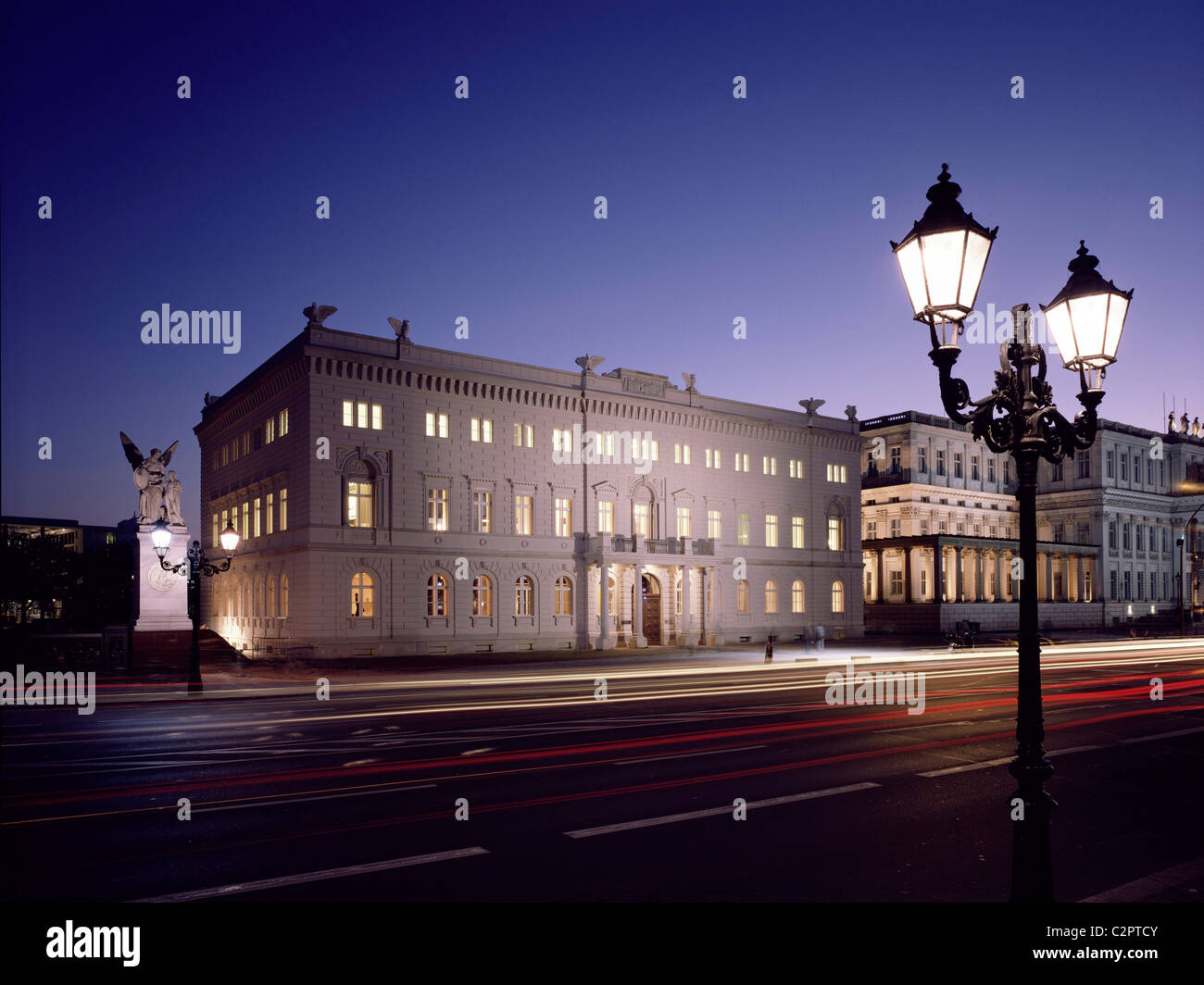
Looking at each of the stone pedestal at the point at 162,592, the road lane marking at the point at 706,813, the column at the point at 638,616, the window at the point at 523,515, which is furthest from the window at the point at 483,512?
the road lane marking at the point at 706,813

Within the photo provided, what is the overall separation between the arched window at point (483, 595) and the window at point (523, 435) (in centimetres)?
751

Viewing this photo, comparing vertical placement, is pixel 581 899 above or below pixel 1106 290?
below

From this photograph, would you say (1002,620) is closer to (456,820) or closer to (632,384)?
(632,384)

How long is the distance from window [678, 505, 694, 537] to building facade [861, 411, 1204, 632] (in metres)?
27.3

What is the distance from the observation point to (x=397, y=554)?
44344 mm

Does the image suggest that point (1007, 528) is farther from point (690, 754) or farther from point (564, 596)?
point (690, 754)

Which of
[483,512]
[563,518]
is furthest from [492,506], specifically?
[563,518]

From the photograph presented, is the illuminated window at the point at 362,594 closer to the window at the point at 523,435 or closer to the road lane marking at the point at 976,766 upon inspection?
the window at the point at 523,435

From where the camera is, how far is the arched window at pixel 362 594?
4331 cm

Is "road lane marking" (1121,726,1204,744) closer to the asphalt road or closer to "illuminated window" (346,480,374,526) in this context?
the asphalt road

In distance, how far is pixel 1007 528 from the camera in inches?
3585

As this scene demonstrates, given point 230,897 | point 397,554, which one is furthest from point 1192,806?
point 397,554
